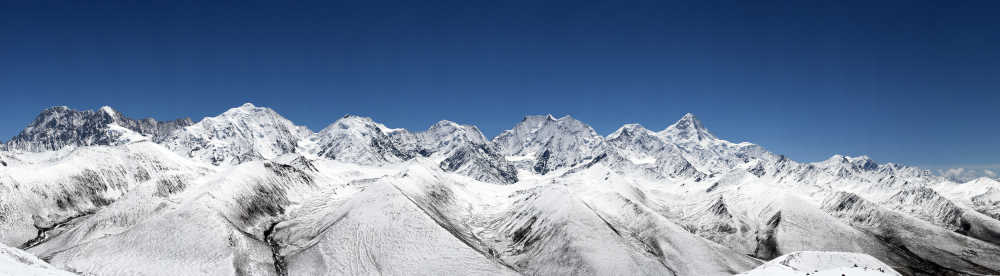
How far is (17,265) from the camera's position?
71.6m

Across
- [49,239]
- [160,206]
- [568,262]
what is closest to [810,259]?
[568,262]

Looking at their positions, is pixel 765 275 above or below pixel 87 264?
below

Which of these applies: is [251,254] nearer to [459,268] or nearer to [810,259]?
[459,268]

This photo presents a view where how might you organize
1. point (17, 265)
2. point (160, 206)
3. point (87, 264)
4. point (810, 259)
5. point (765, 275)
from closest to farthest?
point (17, 265), point (765, 275), point (810, 259), point (87, 264), point (160, 206)

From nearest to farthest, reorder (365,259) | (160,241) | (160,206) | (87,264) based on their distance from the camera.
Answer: (87,264) → (160,241) → (365,259) → (160,206)

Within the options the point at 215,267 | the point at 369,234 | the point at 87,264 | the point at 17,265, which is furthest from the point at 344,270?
the point at 17,265

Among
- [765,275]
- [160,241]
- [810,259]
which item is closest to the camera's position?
[765,275]

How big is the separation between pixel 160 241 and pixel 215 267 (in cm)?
2662

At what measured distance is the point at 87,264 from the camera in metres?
158

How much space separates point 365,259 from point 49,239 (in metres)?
117

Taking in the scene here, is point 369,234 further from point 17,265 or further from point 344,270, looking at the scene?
point 17,265

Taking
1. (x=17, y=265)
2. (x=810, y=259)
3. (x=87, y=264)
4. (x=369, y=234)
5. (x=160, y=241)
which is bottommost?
(x=17, y=265)

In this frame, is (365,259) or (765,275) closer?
(765,275)

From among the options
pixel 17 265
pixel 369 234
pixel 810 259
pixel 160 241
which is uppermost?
pixel 369 234
